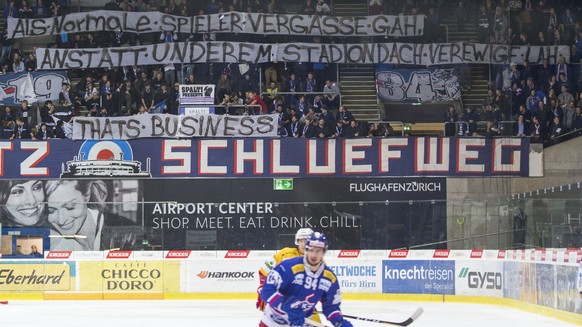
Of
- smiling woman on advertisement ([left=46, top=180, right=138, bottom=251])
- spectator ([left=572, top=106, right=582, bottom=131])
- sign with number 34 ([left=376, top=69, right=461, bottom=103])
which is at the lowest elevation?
smiling woman on advertisement ([left=46, top=180, right=138, bottom=251])

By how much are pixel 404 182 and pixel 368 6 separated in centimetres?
812

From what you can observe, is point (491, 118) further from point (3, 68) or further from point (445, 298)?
point (3, 68)

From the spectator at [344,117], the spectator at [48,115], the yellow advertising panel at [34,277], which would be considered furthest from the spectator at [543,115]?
the spectator at [48,115]

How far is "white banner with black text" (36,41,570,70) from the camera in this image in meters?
33.3

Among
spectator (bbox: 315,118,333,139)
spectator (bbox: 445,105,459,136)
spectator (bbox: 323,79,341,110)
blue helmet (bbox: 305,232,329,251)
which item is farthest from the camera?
spectator (bbox: 323,79,341,110)

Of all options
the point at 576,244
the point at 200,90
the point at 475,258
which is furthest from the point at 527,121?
the point at 576,244

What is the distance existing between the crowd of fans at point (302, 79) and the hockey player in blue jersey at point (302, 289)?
20024 millimetres

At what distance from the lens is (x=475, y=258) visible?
2650 cm

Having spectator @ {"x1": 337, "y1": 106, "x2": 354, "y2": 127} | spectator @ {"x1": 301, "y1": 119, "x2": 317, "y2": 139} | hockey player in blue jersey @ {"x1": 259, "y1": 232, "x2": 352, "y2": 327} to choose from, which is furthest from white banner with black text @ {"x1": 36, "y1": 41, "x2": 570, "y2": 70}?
hockey player in blue jersey @ {"x1": 259, "y1": 232, "x2": 352, "y2": 327}

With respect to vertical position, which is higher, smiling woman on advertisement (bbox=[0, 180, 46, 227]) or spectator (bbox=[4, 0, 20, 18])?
spectator (bbox=[4, 0, 20, 18])

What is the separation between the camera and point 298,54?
3350 centimetres

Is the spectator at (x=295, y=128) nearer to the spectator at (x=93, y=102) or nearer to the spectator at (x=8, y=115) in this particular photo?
the spectator at (x=93, y=102)

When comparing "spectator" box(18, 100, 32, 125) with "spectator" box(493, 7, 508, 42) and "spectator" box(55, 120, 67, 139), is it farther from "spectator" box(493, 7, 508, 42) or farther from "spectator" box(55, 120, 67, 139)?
"spectator" box(493, 7, 508, 42)

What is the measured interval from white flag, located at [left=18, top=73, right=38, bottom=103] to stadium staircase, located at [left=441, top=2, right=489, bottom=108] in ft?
42.2
